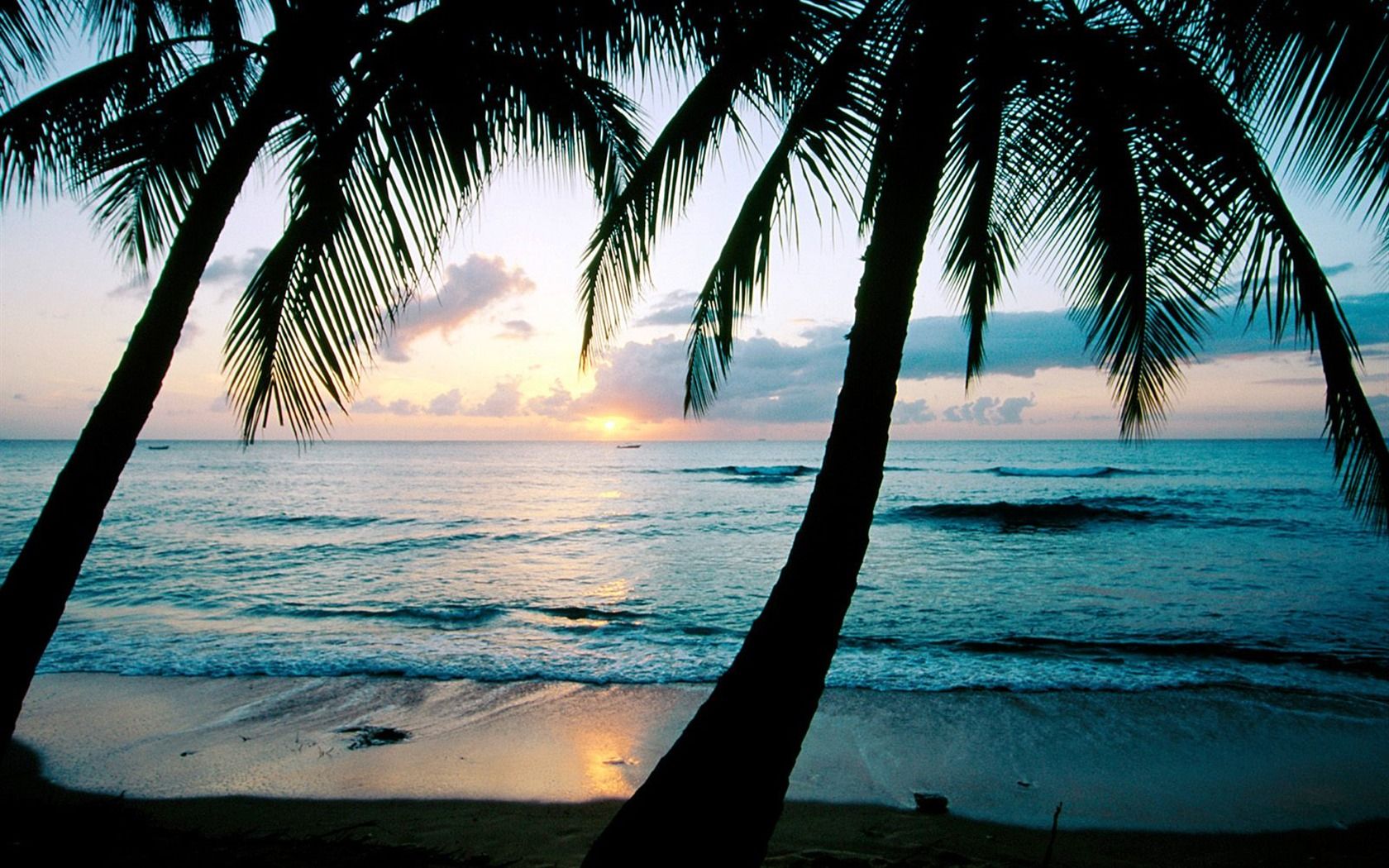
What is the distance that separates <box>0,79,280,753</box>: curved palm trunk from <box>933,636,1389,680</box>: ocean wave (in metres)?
8.74

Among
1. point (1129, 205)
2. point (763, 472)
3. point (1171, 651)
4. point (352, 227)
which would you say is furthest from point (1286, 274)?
point (763, 472)

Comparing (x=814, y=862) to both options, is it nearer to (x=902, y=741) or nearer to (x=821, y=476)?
(x=902, y=741)

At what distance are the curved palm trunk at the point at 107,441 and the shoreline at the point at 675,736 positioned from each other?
302cm

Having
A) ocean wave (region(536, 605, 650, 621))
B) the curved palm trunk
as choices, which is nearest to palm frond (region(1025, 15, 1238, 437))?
the curved palm trunk

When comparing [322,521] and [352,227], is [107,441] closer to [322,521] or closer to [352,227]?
[352,227]

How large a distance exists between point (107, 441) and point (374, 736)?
4385mm

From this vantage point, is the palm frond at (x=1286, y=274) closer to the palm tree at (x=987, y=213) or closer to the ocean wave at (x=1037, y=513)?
the palm tree at (x=987, y=213)

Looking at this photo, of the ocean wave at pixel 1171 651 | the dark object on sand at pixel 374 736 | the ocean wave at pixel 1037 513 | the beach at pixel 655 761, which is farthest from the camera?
the ocean wave at pixel 1037 513

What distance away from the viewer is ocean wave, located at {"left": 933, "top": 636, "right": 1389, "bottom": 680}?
27.5 ft

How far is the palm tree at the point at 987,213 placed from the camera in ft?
6.09

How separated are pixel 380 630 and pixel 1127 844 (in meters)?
8.97

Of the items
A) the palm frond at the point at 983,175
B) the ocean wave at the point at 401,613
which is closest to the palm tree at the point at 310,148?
the palm frond at the point at 983,175

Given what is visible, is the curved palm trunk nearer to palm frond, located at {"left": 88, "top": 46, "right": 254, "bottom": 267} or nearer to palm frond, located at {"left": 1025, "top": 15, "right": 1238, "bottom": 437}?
palm frond, located at {"left": 88, "top": 46, "right": 254, "bottom": 267}

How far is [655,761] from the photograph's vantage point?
546cm
